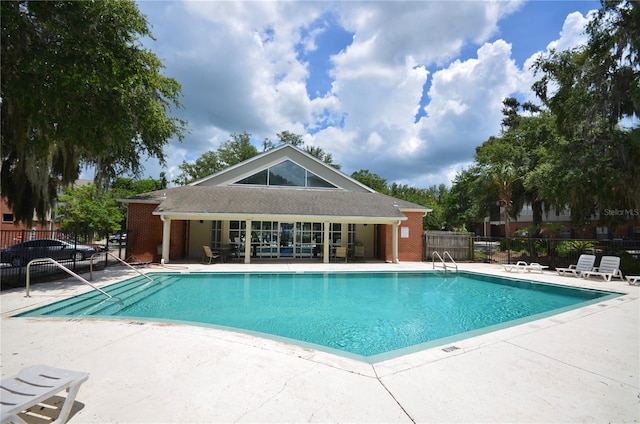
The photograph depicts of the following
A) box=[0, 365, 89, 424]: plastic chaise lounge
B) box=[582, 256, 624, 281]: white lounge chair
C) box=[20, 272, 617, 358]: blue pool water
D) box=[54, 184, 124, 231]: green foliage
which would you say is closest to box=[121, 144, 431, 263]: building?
box=[20, 272, 617, 358]: blue pool water

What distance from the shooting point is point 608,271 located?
13219mm

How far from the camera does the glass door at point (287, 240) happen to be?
20.1 metres

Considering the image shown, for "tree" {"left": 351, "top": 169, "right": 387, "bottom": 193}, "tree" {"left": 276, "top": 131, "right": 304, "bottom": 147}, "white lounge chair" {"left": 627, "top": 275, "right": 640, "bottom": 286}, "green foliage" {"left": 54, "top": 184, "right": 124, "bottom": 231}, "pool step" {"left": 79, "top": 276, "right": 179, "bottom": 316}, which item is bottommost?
"pool step" {"left": 79, "top": 276, "right": 179, "bottom": 316}

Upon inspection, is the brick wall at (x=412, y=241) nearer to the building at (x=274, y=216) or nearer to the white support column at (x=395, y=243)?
the building at (x=274, y=216)

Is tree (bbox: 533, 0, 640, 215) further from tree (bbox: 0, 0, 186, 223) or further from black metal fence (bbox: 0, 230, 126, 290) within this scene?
black metal fence (bbox: 0, 230, 126, 290)

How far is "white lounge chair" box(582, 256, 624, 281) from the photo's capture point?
12719mm

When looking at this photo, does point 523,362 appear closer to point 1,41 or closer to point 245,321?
point 245,321

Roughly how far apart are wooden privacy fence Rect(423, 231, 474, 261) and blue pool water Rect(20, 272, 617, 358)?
16.6 feet

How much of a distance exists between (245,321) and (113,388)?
14.1ft

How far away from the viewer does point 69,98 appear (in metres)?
9.83

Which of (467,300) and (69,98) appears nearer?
(69,98)

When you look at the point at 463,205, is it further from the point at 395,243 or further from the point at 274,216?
the point at 274,216

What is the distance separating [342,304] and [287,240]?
10892 mm

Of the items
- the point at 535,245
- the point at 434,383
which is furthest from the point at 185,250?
the point at 535,245
